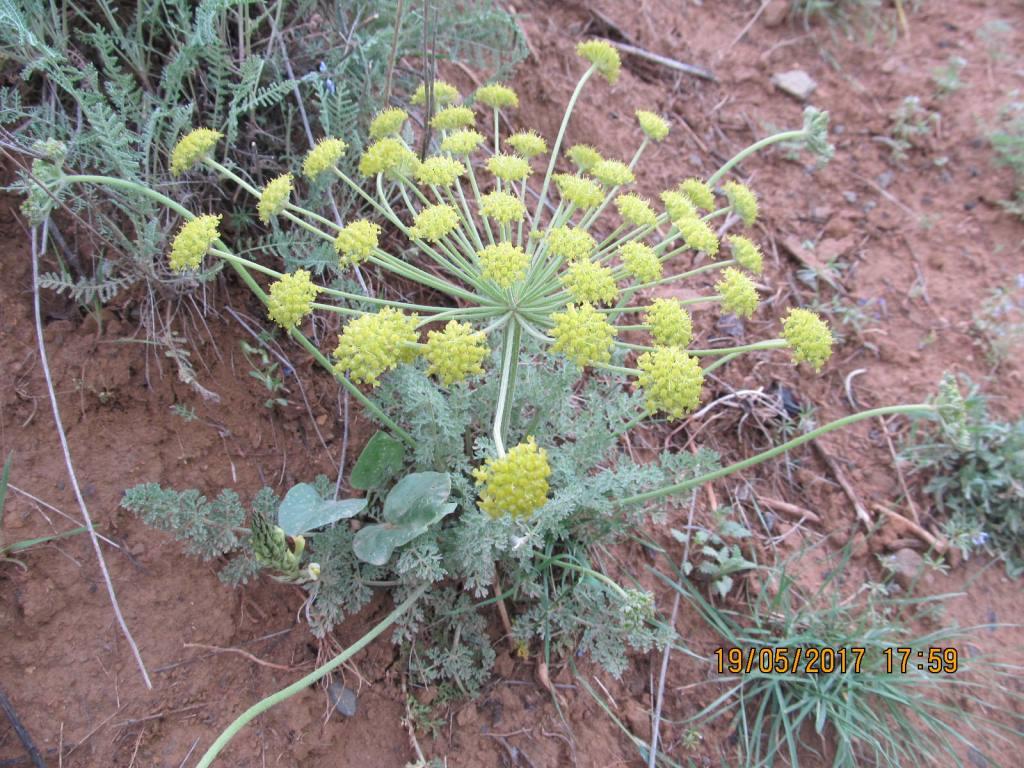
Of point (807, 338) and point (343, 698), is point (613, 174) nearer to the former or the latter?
point (807, 338)

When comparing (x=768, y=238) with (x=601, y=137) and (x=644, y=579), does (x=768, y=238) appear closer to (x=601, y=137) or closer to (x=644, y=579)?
(x=601, y=137)

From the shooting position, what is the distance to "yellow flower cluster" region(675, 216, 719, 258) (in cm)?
225

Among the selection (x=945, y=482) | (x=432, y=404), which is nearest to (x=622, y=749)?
(x=432, y=404)

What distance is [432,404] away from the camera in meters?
2.19

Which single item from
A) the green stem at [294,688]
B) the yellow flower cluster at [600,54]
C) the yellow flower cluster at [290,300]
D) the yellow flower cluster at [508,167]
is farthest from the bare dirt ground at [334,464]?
the yellow flower cluster at [508,167]

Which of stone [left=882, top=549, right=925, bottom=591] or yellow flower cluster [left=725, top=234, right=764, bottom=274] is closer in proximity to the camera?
yellow flower cluster [left=725, top=234, right=764, bottom=274]

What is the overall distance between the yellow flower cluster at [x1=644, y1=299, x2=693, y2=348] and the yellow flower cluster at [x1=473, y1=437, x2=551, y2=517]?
588 millimetres

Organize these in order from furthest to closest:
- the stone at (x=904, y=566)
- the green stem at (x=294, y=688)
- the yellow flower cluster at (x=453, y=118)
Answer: the stone at (x=904, y=566)
the yellow flower cluster at (x=453, y=118)
the green stem at (x=294, y=688)

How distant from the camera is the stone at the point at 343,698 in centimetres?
219

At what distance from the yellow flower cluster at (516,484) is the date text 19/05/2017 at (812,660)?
1.45m

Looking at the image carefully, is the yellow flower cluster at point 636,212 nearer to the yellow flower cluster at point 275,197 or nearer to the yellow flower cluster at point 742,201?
the yellow flower cluster at point 742,201

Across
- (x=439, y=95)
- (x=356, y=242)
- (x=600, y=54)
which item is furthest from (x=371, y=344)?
(x=600, y=54)

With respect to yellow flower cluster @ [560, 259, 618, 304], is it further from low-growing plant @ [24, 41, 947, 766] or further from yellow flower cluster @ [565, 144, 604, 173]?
yellow flower cluster @ [565, 144, 604, 173]

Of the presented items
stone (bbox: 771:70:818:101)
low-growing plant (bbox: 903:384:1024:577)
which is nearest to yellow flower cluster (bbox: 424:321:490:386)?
low-growing plant (bbox: 903:384:1024:577)
